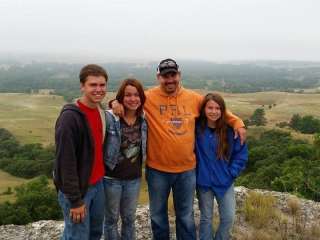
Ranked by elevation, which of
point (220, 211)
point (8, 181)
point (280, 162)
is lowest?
point (8, 181)

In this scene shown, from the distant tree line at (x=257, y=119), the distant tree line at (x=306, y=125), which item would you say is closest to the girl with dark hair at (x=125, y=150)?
the distant tree line at (x=306, y=125)

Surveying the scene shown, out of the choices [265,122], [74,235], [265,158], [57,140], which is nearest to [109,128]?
[57,140]

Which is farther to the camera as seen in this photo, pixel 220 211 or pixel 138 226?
pixel 138 226

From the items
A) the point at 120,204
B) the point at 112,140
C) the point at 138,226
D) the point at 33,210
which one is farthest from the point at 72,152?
the point at 33,210

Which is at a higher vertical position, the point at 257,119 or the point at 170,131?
the point at 170,131

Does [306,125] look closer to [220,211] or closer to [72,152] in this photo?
[220,211]

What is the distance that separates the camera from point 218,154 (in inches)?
199

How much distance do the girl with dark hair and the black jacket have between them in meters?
0.44

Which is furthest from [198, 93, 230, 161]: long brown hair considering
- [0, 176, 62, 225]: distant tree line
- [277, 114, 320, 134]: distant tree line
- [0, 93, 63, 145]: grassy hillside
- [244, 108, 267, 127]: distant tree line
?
[0, 93, 63, 145]: grassy hillside

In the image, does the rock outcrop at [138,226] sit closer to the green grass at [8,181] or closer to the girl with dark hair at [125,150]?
the girl with dark hair at [125,150]

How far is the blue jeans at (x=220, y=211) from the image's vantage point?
5152 mm

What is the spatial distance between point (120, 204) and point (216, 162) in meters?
1.26

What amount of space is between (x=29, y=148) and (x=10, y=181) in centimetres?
1384

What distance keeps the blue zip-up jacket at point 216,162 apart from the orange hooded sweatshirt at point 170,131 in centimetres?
13
